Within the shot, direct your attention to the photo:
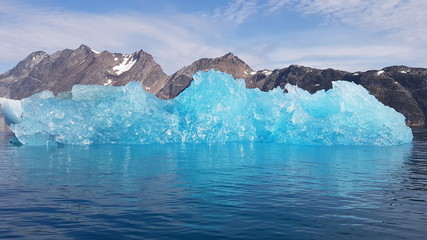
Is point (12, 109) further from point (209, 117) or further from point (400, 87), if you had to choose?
point (400, 87)

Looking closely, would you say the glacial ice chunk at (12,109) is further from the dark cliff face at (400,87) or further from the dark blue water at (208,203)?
the dark cliff face at (400,87)

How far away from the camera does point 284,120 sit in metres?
40.6

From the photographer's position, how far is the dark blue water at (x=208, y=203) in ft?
26.9

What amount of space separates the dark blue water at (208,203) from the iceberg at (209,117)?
638 inches

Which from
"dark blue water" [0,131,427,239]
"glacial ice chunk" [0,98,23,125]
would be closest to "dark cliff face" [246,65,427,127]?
"glacial ice chunk" [0,98,23,125]

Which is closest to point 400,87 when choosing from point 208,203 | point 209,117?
point 209,117

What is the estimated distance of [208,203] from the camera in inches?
432

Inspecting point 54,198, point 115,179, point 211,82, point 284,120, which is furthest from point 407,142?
point 54,198

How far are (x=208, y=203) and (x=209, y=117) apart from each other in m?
27.4

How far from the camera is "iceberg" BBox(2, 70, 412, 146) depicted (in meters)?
34.4

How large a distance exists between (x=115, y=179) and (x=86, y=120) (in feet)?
68.9

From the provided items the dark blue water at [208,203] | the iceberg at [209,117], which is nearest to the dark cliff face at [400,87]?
the iceberg at [209,117]

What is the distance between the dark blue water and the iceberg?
53.1ft

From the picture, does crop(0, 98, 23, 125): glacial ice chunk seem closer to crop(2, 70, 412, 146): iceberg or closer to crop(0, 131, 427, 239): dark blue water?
crop(2, 70, 412, 146): iceberg
